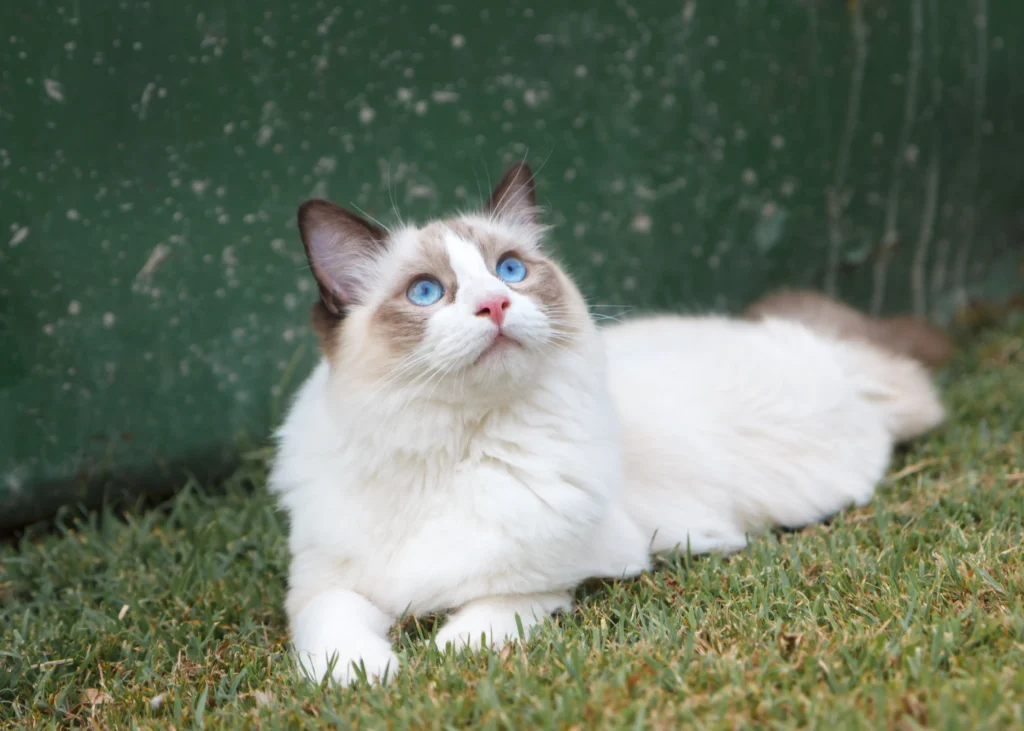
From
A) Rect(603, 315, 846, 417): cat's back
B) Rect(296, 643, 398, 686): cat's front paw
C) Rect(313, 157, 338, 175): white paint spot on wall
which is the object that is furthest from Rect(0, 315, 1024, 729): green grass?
Rect(313, 157, 338, 175): white paint spot on wall

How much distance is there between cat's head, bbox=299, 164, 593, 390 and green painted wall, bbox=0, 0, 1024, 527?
4.31 ft

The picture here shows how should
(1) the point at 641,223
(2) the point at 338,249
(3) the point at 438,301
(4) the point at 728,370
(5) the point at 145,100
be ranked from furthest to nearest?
(1) the point at 641,223 < (5) the point at 145,100 < (4) the point at 728,370 < (2) the point at 338,249 < (3) the point at 438,301

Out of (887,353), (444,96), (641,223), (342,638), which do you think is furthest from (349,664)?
(641,223)

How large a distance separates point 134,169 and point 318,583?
1847mm

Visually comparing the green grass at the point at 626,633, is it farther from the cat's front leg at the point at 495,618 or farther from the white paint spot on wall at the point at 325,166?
the white paint spot on wall at the point at 325,166

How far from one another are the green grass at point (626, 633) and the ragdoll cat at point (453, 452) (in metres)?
0.12

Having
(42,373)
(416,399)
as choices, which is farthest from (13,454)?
(416,399)

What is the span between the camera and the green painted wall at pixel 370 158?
11.6ft

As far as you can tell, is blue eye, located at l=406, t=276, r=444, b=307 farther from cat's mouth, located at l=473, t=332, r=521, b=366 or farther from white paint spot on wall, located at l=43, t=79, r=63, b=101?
white paint spot on wall, located at l=43, t=79, r=63, b=101

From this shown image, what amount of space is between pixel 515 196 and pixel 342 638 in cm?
132

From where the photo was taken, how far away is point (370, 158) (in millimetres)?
3990

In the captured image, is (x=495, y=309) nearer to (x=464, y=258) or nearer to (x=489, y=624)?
(x=464, y=258)

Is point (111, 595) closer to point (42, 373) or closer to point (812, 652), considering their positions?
point (42, 373)

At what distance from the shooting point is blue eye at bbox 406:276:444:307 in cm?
253
